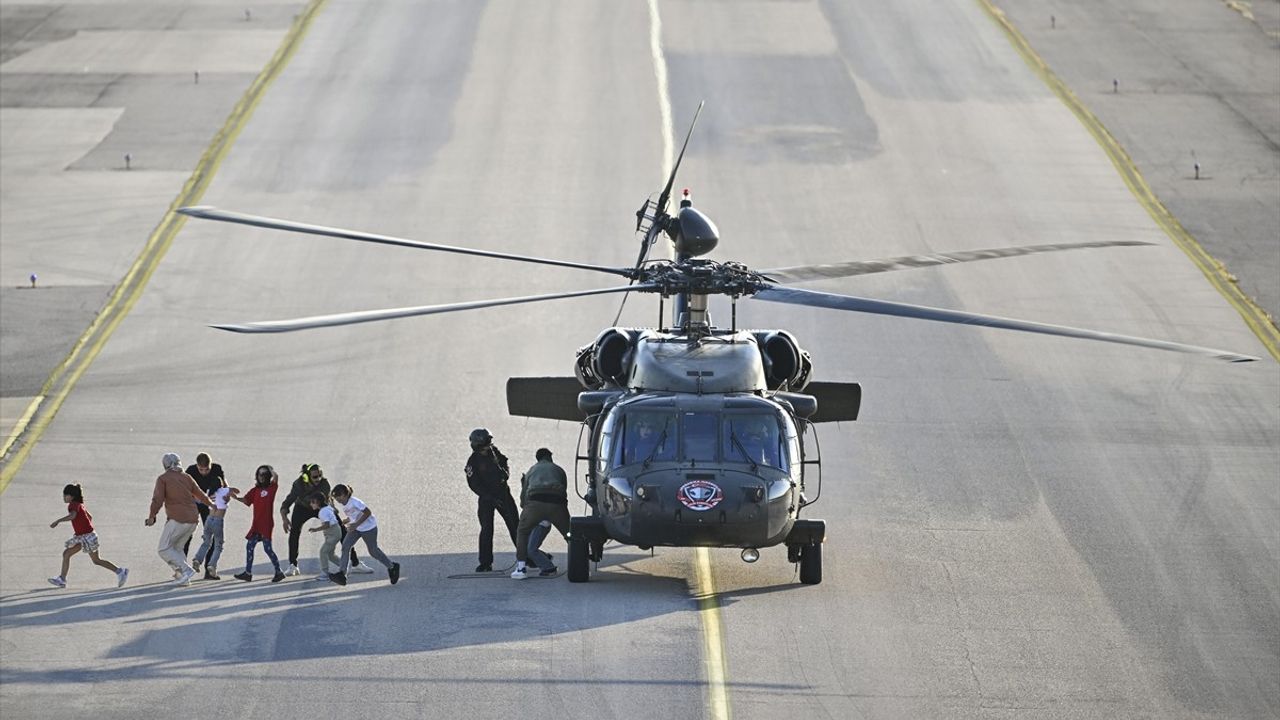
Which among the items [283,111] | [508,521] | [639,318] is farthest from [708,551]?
[283,111]

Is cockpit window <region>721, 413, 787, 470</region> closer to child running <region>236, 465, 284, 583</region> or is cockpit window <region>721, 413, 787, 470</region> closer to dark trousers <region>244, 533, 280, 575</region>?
child running <region>236, 465, 284, 583</region>

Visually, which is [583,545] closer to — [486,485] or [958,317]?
[486,485]

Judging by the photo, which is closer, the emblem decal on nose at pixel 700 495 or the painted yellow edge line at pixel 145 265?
the emblem decal on nose at pixel 700 495

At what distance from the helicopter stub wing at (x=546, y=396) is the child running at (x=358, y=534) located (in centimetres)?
299

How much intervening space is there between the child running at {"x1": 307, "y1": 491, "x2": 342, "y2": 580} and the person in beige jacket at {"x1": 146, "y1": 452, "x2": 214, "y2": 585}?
145 cm

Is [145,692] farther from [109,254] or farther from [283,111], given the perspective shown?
[283,111]

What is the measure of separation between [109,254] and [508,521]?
17475 millimetres

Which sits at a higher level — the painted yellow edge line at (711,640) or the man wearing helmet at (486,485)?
the man wearing helmet at (486,485)

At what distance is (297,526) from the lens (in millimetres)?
22250

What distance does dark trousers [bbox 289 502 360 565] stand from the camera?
2200 centimetres

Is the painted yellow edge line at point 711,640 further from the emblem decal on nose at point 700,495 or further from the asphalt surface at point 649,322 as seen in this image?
the emblem decal on nose at point 700,495

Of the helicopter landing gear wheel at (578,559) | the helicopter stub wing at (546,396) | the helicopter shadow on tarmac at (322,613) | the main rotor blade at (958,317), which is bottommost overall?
the helicopter shadow on tarmac at (322,613)

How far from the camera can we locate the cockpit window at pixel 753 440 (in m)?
20.5

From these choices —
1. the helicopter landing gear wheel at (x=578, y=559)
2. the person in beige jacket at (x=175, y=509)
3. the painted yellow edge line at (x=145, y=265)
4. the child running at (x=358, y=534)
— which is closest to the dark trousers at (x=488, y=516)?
the helicopter landing gear wheel at (x=578, y=559)
